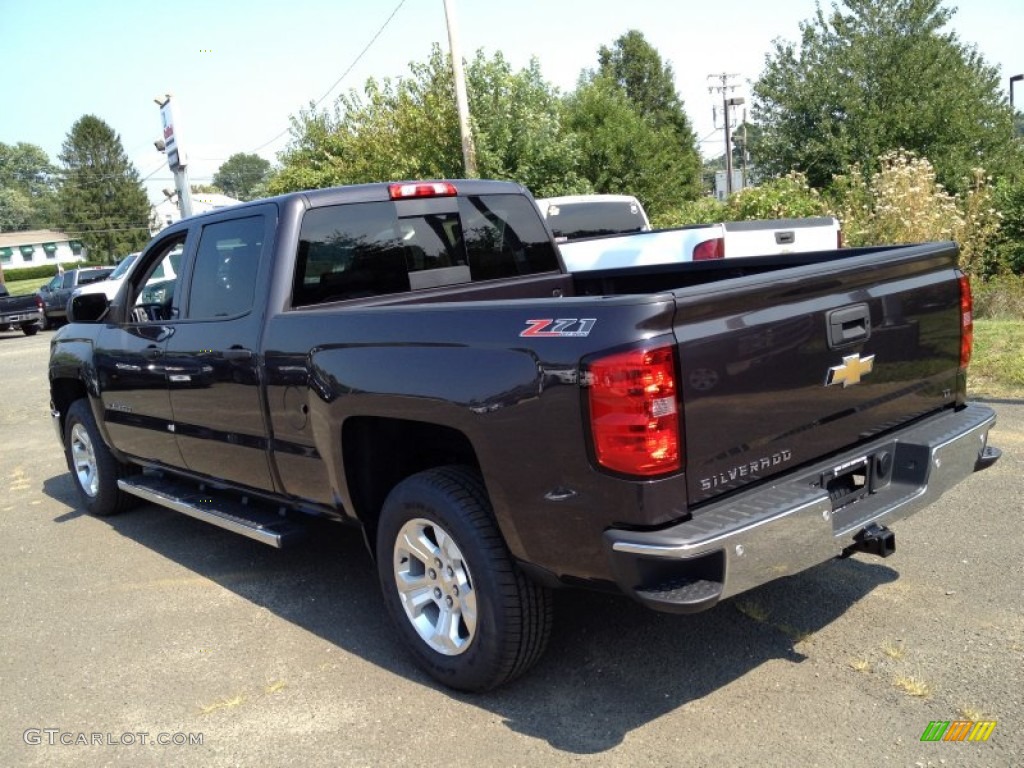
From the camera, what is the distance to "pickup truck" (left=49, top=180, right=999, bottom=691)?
281 centimetres

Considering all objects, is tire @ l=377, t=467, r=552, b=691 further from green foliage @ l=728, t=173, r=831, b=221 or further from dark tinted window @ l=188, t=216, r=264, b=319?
green foliage @ l=728, t=173, r=831, b=221

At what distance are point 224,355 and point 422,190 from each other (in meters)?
1.29

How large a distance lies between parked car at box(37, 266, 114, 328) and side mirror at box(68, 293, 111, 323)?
70.1ft

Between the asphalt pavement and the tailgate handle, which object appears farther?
the tailgate handle

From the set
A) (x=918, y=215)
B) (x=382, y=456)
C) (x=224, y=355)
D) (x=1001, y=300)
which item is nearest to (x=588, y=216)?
(x=918, y=215)

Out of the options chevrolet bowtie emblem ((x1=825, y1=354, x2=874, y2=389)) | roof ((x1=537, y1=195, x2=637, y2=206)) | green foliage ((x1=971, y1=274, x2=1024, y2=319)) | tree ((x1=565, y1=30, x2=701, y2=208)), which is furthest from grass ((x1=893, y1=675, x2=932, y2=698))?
tree ((x1=565, y1=30, x2=701, y2=208))

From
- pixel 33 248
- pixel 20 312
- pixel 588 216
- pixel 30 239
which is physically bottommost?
pixel 20 312

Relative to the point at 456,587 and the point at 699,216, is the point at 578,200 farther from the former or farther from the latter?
the point at 456,587

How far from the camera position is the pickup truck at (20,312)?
2559 centimetres

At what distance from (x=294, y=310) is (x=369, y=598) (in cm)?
151

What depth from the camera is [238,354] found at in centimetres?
431

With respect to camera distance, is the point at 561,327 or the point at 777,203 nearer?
the point at 561,327

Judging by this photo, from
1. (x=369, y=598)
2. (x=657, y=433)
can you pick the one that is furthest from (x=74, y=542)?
(x=657, y=433)

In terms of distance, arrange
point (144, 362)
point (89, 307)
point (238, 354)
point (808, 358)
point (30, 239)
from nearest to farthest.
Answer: point (808, 358)
point (238, 354)
point (144, 362)
point (89, 307)
point (30, 239)
